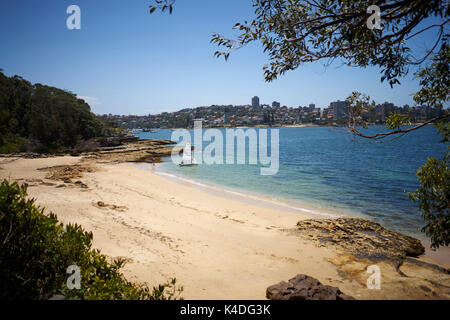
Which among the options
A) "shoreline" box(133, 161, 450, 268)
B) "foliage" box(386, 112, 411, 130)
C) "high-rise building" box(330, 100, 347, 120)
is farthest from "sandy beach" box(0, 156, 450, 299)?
"high-rise building" box(330, 100, 347, 120)

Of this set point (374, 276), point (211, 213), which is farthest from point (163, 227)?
point (374, 276)

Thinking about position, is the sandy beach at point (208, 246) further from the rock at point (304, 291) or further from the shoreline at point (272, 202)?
the shoreline at point (272, 202)

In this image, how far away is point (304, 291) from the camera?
3898 mm

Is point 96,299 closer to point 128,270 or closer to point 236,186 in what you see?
point 128,270

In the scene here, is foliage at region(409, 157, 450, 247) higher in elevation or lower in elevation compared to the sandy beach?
→ higher

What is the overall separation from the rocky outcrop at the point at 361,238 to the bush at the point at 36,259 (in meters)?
6.28

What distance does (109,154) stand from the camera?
3081cm

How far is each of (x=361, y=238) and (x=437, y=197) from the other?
358 centimetres

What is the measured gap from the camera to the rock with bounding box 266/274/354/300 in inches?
147

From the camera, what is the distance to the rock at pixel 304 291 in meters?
3.73

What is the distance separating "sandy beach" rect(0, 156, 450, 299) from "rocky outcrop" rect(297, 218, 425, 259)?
49cm

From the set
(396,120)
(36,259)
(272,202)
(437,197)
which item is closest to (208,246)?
(36,259)

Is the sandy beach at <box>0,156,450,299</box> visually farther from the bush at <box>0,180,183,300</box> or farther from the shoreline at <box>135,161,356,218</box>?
the bush at <box>0,180,183,300</box>
